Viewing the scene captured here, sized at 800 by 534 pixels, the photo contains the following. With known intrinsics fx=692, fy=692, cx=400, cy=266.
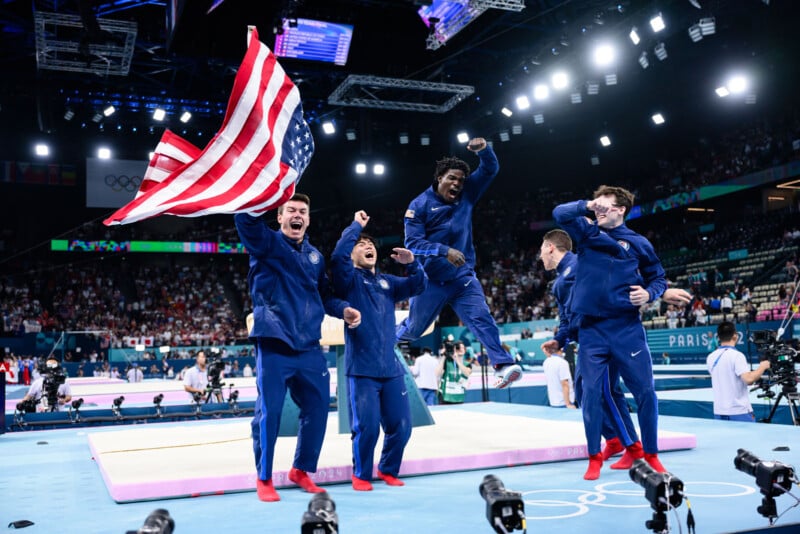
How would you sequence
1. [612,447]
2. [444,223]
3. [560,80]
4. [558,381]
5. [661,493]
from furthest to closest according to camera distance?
[560,80] < [558,381] < [444,223] < [612,447] < [661,493]

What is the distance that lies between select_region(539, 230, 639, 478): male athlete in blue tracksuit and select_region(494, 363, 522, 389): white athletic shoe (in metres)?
0.34

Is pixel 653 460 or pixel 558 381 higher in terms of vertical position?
pixel 653 460

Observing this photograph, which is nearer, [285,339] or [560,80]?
[285,339]

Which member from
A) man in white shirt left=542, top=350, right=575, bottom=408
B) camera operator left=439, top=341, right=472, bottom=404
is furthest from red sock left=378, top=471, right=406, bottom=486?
camera operator left=439, top=341, right=472, bottom=404

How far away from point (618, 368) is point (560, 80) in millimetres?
15290

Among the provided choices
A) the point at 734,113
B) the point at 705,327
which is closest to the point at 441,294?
the point at 705,327

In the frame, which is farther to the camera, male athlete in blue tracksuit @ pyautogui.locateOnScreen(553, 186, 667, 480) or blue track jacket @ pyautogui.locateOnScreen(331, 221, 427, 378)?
blue track jacket @ pyautogui.locateOnScreen(331, 221, 427, 378)

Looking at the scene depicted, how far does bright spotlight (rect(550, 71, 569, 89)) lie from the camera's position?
62.2ft

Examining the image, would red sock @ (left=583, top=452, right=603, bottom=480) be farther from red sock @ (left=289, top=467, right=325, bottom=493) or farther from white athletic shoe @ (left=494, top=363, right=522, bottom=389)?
red sock @ (left=289, top=467, right=325, bottom=493)

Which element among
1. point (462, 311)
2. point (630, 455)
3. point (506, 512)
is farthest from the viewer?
point (462, 311)

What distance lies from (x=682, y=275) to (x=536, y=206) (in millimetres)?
9736

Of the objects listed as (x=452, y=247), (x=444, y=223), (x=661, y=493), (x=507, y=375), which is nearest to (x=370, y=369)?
(x=507, y=375)

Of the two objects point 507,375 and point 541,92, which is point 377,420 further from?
point 541,92

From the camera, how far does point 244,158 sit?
16.0ft
